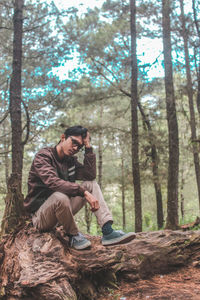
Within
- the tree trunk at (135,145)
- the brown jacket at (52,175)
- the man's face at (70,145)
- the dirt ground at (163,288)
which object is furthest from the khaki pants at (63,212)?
the tree trunk at (135,145)

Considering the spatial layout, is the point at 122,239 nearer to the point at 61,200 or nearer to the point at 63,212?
the point at 63,212

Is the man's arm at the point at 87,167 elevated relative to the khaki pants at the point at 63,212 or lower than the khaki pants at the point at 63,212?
elevated

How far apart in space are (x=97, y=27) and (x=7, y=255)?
31.8ft

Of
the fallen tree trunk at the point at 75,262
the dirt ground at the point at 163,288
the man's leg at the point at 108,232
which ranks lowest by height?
the dirt ground at the point at 163,288

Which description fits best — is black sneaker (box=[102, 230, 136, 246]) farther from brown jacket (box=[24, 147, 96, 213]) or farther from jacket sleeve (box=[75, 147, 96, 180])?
jacket sleeve (box=[75, 147, 96, 180])

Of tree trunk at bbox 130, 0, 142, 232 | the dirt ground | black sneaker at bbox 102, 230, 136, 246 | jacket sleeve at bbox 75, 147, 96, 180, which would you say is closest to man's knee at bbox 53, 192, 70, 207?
jacket sleeve at bbox 75, 147, 96, 180

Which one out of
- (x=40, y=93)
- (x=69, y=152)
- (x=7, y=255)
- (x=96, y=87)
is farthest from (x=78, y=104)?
(x=7, y=255)

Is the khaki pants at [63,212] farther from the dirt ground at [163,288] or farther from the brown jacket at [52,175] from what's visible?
the dirt ground at [163,288]

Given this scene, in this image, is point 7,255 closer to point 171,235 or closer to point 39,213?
point 39,213

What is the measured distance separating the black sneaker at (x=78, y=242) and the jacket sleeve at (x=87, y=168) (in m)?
0.81

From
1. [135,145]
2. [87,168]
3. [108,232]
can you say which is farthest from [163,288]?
[135,145]

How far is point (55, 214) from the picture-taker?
3.28 meters

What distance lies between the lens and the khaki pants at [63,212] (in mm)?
3182

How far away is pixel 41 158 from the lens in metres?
3.48
